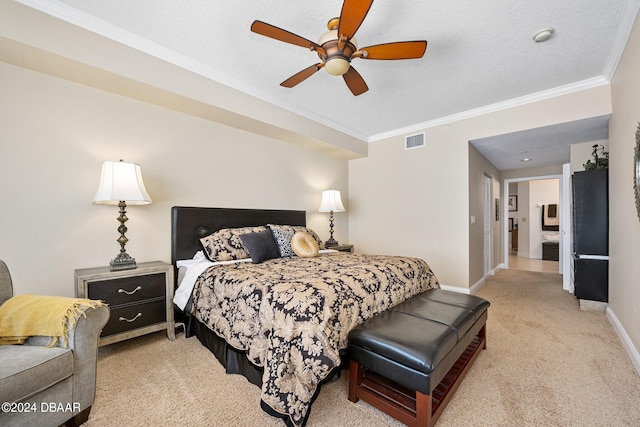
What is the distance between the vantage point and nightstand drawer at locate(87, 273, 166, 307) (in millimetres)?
2100

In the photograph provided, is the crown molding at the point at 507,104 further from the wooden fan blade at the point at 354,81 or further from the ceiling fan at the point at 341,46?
the ceiling fan at the point at 341,46

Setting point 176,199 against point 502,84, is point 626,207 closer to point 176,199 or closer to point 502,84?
point 502,84

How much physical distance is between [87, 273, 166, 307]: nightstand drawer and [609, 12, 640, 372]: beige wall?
3.78 metres

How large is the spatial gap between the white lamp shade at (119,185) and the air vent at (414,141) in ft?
12.3

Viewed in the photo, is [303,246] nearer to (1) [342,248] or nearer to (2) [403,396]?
(1) [342,248]

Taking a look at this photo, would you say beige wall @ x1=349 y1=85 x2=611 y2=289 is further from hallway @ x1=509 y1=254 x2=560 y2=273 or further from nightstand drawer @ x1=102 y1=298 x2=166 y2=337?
nightstand drawer @ x1=102 y1=298 x2=166 y2=337

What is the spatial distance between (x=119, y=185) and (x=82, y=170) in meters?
0.46

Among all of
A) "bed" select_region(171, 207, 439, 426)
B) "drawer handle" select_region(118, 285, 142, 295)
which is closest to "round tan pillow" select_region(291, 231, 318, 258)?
"bed" select_region(171, 207, 439, 426)

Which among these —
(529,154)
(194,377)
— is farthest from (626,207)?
(194,377)

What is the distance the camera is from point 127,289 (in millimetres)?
2236

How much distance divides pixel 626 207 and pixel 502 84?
5.48 feet

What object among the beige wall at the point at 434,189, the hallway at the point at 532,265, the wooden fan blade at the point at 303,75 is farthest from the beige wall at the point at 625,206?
the hallway at the point at 532,265

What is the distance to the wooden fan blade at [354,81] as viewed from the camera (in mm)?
2137

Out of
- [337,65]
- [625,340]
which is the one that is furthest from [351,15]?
[625,340]
